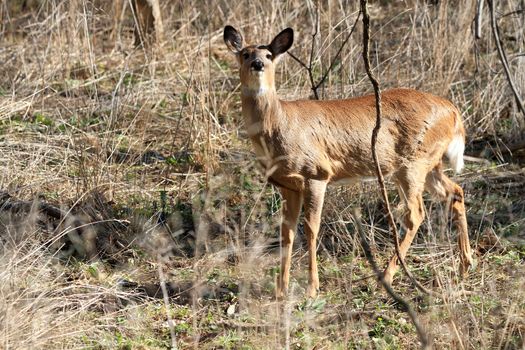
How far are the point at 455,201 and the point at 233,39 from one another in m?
2.01

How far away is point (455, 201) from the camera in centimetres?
693

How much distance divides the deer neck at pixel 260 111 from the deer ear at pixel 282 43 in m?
0.35

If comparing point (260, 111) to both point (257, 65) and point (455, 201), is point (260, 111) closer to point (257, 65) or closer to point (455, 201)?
point (257, 65)

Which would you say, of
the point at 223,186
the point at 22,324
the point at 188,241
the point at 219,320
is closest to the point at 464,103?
the point at 223,186

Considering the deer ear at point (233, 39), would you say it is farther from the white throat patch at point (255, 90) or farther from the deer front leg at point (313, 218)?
the deer front leg at point (313, 218)

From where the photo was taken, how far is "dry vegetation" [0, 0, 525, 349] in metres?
5.63

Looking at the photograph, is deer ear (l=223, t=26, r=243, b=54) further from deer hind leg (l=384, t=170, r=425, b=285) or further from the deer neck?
deer hind leg (l=384, t=170, r=425, b=285)

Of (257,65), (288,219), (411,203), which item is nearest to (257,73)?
(257,65)

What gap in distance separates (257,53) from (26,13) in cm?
592

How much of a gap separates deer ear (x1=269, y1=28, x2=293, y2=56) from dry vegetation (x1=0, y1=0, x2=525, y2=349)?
1.04 metres

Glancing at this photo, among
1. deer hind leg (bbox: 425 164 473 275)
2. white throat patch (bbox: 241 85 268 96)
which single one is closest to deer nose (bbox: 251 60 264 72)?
white throat patch (bbox: 241 85 268 96)

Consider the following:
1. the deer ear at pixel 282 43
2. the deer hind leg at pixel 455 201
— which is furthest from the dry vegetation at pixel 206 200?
the deer ear at pixel 282 43

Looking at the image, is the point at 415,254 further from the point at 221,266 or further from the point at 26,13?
the point at 26,13

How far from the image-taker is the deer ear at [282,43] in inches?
258
